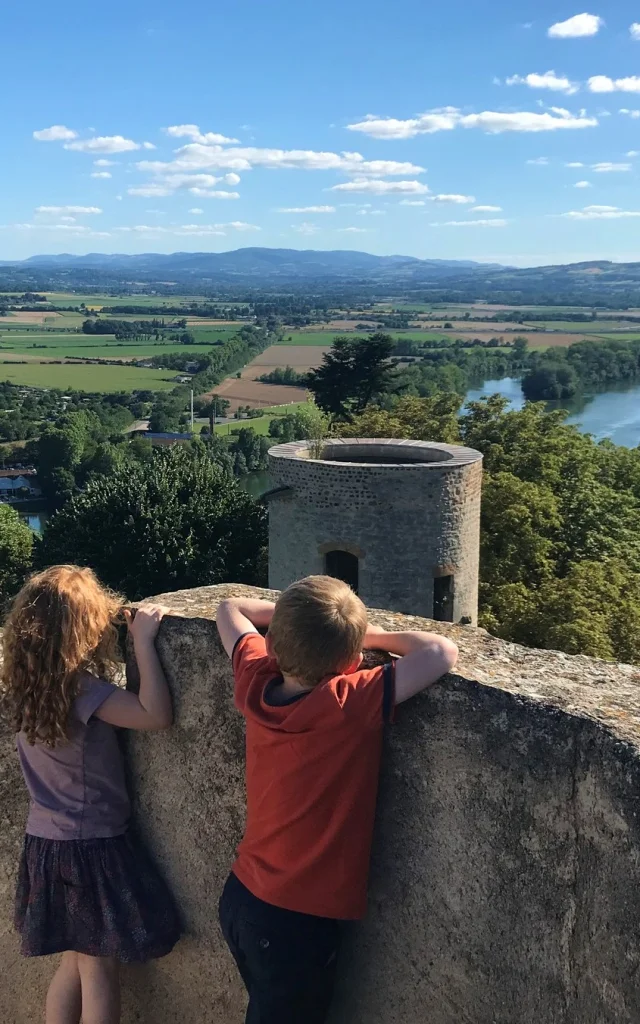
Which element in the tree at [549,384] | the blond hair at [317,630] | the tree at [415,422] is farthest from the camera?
the tree at [549,384]

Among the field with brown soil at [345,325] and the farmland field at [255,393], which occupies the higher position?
the field with brown soil at [345,325]

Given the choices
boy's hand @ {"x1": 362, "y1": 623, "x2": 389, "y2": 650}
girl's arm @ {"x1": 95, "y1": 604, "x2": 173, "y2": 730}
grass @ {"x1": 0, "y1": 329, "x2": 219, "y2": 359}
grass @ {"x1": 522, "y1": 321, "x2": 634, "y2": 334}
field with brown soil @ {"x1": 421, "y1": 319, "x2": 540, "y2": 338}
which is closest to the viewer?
boy's hand @ {"x1": 362, "y1": 623, "x2": 389, "y2": 650}

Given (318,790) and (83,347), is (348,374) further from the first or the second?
(83,347)

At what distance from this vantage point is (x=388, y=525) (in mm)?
15062

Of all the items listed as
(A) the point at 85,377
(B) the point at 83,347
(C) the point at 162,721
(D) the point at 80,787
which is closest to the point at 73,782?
(D) the point at 80,787

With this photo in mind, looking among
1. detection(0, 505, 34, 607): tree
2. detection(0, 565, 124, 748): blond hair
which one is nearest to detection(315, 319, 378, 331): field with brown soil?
detection(0, 505, 34, 607): tree

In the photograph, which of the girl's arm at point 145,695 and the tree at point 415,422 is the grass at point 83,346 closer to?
the tree at point 415,422

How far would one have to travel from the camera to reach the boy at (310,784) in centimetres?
258

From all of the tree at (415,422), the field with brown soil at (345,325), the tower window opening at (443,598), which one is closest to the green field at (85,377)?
the field with brown soil at (345,325)

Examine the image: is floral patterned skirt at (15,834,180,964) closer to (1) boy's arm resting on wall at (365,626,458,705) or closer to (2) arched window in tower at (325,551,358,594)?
(1) boy's arm resting on wall at (365,626,458,705)

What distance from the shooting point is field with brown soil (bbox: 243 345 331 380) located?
10894 centimetres

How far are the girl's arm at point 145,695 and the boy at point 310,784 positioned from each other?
17.9 inches

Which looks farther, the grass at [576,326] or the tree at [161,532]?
the grass at [576,326]

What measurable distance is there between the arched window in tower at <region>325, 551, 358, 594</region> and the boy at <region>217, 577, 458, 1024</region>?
13.2 metres
